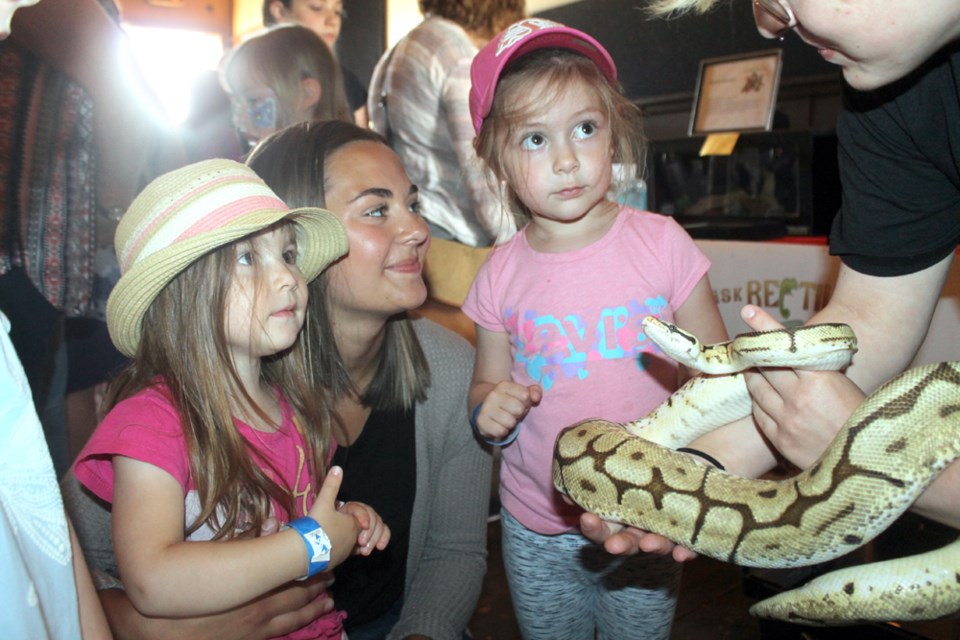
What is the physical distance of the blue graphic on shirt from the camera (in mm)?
1691

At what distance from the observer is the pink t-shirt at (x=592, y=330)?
1695 mm

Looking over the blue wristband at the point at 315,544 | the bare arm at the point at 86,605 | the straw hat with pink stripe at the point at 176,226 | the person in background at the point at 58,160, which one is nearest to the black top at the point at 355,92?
the person in background at the point at 58,160

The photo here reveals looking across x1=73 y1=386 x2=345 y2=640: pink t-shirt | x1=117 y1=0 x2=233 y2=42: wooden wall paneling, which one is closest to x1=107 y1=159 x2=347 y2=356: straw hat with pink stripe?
x1=73 y1=386 x2=345 y2=640: pink t-shirt

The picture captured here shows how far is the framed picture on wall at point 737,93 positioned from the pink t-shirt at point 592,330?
9.14 ft

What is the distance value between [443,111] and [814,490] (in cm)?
202

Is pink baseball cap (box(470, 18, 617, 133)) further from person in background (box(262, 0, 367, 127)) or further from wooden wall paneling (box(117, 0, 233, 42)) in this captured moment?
wooden wall paneling (box(117, 0, 233, 42))

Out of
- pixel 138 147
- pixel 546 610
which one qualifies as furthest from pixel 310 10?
pixel 546 610

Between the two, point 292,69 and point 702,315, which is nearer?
point 702,315

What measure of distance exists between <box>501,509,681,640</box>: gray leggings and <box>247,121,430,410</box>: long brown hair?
1.48 ft

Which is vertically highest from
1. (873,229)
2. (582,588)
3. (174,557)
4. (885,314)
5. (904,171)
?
(904,171)

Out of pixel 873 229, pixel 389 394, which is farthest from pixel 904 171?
pixel 389 394

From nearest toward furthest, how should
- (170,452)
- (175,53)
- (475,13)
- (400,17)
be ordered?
(170,452), (475,13), (400,17), (175,53)

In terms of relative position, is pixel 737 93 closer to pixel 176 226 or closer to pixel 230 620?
pixel 176 226

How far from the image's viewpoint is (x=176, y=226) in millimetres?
1423
